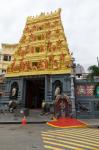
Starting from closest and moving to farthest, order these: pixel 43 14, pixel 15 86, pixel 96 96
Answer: pixel 96 96 < pixel 15 86 < pixel 43 14

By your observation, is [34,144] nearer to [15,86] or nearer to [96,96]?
[96,96]

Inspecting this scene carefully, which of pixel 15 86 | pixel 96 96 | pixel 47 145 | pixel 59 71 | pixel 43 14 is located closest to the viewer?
pixel 47 145

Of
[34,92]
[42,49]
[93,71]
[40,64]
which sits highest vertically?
[42,49]

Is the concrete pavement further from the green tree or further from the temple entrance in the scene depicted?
A: the green tree

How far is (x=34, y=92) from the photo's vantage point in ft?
112

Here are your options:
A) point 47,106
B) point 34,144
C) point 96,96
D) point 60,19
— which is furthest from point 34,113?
point 34,144

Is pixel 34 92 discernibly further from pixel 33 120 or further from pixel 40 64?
pixel 33 120

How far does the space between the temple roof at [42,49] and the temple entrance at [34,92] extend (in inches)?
102

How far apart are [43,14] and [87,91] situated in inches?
553

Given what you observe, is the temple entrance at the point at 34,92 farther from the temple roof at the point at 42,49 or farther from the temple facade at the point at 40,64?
the temple roof at the point at 42,49

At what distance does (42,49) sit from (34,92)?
22.4 feet

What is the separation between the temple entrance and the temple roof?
259 cm

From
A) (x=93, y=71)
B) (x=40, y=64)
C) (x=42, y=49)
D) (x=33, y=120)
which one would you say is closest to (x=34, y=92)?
(x=40, y=64)

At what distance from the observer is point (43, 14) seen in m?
33.9
